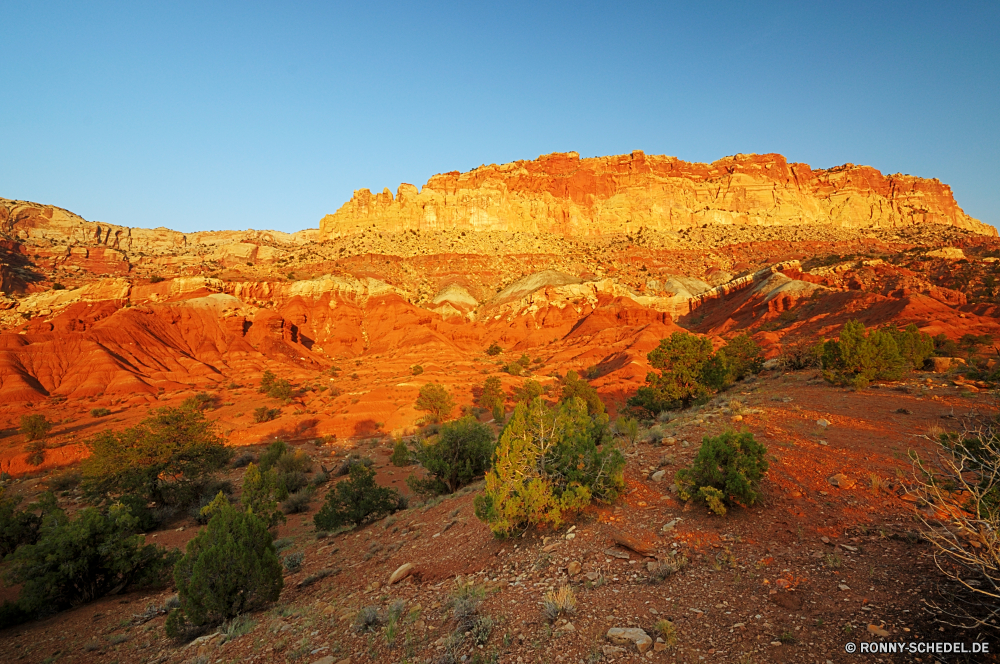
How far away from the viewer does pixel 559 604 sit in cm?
490

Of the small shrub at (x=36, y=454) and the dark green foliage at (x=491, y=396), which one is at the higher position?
the dark green foliage at (x=491, y=396)

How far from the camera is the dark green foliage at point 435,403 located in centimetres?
3073

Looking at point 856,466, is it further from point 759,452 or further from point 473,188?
point 473,188

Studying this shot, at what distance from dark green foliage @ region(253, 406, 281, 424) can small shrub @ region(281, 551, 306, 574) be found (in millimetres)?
23398

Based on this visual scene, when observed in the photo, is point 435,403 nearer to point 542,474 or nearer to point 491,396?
point 491,396

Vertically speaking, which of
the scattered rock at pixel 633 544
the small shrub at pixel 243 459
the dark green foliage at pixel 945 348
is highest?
the dark green foliage at pixel 945 348

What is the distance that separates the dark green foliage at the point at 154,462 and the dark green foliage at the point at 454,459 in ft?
31.1

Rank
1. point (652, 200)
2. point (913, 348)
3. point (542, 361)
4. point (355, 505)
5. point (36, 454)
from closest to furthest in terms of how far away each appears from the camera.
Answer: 1. point (355, 505)
2. point (913, 348)
3. point (36, 454)
4. point (542, 361)
5. point (652, 200)

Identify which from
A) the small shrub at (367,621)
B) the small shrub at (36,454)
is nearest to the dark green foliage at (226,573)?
the small shrub at (367,621)

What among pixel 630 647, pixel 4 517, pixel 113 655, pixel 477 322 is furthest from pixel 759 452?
pixel 477 322

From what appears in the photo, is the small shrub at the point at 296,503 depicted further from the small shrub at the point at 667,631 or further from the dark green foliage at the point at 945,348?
the dark green foliage at the point at 945,348

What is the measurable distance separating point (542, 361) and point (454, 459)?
37.8 metres

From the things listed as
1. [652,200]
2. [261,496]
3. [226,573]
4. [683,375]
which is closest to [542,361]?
[683,375]

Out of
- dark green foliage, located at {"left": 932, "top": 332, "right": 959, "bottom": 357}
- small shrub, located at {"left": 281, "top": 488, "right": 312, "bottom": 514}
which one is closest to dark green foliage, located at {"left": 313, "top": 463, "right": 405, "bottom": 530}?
small shrub, located at {"left": 281, "top": 488, "right": 312, "bottom": 514}
